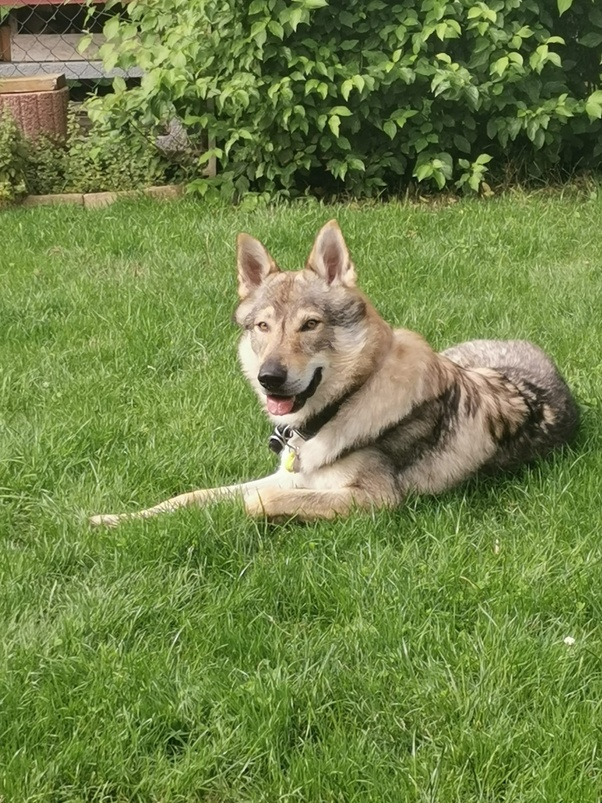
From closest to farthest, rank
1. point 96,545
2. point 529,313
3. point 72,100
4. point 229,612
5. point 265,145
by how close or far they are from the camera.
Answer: point 229,612, point 96,545, point 529,313, point 265,145, point 72,100

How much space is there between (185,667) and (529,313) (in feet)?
10.8

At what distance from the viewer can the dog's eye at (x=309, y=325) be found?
326 centimetres

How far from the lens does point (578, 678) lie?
2314 mm

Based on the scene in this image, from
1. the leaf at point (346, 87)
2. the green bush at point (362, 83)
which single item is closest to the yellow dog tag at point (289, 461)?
the green bush at point (362, 83)

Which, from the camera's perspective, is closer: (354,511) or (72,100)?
(354,511)

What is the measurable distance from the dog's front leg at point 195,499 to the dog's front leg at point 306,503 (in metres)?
0.05

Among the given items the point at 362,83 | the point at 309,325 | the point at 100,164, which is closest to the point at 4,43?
the point at 100,164

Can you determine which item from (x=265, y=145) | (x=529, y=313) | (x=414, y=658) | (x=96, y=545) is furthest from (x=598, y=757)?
(x=265, y=145)

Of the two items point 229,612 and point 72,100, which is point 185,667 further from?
point 72,100

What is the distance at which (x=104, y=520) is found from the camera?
3.06 m

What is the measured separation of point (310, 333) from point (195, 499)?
740 millimetres

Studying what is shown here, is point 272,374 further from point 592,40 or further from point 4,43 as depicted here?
point 4,43

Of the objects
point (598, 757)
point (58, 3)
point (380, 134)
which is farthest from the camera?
point (58, 3)

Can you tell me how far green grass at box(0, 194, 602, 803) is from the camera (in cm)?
207
